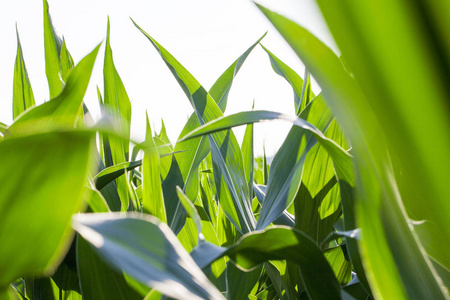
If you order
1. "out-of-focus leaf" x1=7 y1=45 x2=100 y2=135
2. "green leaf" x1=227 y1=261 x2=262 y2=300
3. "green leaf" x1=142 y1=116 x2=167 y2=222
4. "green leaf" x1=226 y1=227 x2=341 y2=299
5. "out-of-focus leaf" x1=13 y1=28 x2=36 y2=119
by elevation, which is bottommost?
"green leaf" x1=227 y1=261 x2=262 y2=300

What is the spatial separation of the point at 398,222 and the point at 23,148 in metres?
0.13

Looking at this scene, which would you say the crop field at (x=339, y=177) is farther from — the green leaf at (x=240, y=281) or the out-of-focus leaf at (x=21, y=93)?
the out-of-focus leaf at (x=21, y=93)

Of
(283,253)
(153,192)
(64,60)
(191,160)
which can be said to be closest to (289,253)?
(283,253)

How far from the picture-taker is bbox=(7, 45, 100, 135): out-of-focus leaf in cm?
18

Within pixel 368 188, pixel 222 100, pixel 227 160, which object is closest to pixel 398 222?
pixel 368 188

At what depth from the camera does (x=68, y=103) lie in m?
0.19

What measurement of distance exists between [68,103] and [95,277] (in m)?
0.11

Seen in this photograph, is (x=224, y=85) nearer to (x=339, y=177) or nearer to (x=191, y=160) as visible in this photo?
(x=191, y=160)

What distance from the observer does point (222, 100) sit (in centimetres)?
51

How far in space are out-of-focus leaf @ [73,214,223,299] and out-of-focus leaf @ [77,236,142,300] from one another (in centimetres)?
9

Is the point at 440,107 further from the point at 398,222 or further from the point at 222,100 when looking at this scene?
the point at 222,100

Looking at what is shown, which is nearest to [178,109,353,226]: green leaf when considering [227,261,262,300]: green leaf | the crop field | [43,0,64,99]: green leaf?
the crop field

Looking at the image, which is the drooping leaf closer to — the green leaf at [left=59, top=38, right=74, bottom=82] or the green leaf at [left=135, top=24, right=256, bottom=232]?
the green leaf at [left=135, top=24, right=256, bottom=232]

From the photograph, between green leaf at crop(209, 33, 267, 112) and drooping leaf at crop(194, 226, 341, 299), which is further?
green leaf at crop(209, 33, 267, 112)
